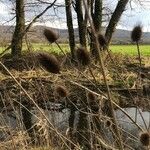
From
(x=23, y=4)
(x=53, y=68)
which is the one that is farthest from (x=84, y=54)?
(x=23, y=4)

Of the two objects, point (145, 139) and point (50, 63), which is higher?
point (50, 63)

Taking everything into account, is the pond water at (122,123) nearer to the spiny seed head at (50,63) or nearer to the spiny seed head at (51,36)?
the spiny seed head at (51,36)

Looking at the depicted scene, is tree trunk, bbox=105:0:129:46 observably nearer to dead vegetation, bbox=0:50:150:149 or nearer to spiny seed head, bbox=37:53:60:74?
dead vegetation, bbox=0:50:150:149

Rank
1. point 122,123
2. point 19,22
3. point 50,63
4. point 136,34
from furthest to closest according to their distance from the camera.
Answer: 1. point 19,22
2. point 122,123
3. point 136,34
4. point 50,63

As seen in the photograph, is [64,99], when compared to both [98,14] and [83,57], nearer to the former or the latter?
[98,14]

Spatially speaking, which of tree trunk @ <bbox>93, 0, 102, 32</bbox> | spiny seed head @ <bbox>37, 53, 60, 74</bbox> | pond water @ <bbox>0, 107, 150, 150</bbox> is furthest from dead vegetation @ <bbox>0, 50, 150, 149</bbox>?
spiny seed head @ <bbox>37, 53, 60, 74</bbox>

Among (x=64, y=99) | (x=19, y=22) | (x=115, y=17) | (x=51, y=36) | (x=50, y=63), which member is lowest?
(x=64, y=99)

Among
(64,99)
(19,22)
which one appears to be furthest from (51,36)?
(19,22)

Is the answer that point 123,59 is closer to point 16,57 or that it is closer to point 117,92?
point 16,57

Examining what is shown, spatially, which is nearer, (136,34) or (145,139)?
(145,139)

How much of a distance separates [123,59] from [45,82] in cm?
617

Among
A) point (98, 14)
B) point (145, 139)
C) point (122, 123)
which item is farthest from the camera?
point (98, 14)

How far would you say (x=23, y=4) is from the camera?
56.1ft

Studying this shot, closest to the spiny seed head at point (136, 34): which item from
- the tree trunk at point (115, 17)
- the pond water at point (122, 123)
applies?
the pond water at point (122, 123)
